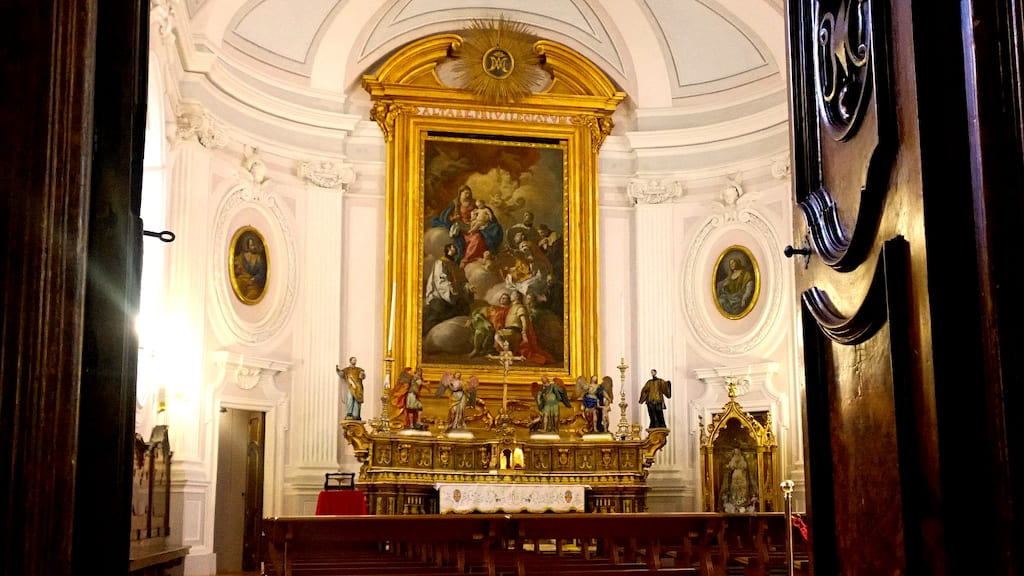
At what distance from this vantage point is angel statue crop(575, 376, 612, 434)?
15.4 m

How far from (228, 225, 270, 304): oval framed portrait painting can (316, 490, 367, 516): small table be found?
2.99 meters

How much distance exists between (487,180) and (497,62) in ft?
5.83

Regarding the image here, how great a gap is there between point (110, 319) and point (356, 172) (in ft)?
45.1

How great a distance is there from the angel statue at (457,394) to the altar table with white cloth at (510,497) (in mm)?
1175

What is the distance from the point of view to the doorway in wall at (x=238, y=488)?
15.2 metres

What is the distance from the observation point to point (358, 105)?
16922mm

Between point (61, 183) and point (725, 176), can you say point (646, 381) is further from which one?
point (61, 183)

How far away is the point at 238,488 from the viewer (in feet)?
51.0

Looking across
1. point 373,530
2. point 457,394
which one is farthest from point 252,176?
point 373,530

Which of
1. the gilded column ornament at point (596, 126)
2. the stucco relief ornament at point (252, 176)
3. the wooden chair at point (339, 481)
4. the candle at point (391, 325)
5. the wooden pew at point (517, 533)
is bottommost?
the wooden pew at point (517, 533)

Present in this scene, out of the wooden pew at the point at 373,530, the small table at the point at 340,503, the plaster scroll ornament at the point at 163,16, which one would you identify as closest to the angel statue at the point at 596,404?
the small table at the point at 340,503

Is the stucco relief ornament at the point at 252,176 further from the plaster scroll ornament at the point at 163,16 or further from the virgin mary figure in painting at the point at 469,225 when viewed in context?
the plaster scroll ornament at the point at 163,16

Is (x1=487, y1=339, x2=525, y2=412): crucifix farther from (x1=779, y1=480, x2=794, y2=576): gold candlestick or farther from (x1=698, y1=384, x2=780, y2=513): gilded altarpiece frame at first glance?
(x1=779, y1=480, x2=794, y2=576): gold candlestick

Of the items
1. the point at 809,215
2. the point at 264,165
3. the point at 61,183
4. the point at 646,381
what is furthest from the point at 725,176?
the point at 61,183
